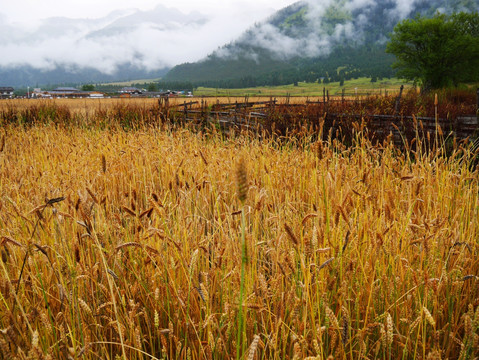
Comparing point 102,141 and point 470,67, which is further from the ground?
point 470,67

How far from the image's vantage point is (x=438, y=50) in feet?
139

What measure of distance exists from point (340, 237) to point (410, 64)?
49509 millimetres

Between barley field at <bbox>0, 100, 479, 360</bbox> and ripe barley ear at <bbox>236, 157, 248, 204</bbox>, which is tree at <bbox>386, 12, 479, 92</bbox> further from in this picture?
ripe barley ear at <bbox>236, 157, 248, 204</bbox>

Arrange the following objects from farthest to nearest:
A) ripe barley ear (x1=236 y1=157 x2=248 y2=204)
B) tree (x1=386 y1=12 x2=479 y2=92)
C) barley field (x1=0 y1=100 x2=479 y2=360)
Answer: tree (x1=386 y1=12 x2=479 y2=92), barley field (x1=0 y1=100 x2=479 y2=360), ripe barley ear (x1=236 y1=157 x2=248 y2=204)

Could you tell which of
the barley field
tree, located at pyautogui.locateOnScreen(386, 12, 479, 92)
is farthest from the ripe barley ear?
tree, located at pyautogui.locateOnScreen(386, 12, 479, 92)

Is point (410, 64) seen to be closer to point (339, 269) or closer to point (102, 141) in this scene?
point (102, 141)

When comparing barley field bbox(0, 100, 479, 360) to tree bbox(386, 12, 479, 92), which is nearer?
barley field bbox(0, 100, 479, 360)

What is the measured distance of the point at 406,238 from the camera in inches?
89.2

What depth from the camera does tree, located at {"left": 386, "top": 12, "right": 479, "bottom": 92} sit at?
4159 cm

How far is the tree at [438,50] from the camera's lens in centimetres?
4159

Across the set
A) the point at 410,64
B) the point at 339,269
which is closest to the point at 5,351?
the point at 339,269

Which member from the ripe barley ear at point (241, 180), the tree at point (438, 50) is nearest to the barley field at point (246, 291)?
the ripe barley ear at point (241, 180)


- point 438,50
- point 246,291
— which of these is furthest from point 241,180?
point 438,50

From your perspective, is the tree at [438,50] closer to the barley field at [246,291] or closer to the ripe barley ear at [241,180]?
the barley field at [246,291]
